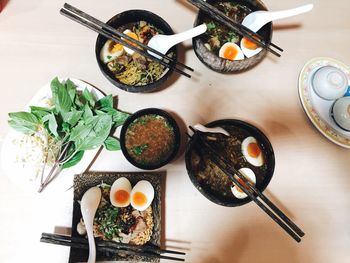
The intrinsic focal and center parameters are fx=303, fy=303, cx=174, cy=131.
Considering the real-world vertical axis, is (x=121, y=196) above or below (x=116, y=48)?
below

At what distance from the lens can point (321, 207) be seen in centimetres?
146

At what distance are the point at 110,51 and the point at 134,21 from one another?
0.21m

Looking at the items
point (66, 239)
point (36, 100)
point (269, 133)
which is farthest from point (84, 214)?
point (269, 133)

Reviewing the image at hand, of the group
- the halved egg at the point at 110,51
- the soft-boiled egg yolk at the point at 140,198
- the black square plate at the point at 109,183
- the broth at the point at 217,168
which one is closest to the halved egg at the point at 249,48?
the broth at the point at 217,168

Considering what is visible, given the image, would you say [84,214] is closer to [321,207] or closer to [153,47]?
[153,47]

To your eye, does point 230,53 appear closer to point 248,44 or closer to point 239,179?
point 248,44

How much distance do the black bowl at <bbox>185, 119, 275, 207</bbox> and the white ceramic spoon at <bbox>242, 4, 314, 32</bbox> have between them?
45 centimetres

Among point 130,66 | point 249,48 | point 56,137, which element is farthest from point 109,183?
point 249,48

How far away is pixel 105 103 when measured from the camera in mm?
A: 1426

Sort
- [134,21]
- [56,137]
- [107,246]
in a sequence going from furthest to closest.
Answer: [134,21], [56,137], [107,246]

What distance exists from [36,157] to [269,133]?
1.12 metres

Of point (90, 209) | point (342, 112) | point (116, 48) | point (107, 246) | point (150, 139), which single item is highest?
point (116, 48)

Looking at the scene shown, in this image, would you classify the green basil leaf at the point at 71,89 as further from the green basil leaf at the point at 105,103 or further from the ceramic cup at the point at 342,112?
the ceramic cup at the point at 342,112

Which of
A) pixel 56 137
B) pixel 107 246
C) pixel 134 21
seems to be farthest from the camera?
pixel 134 21
